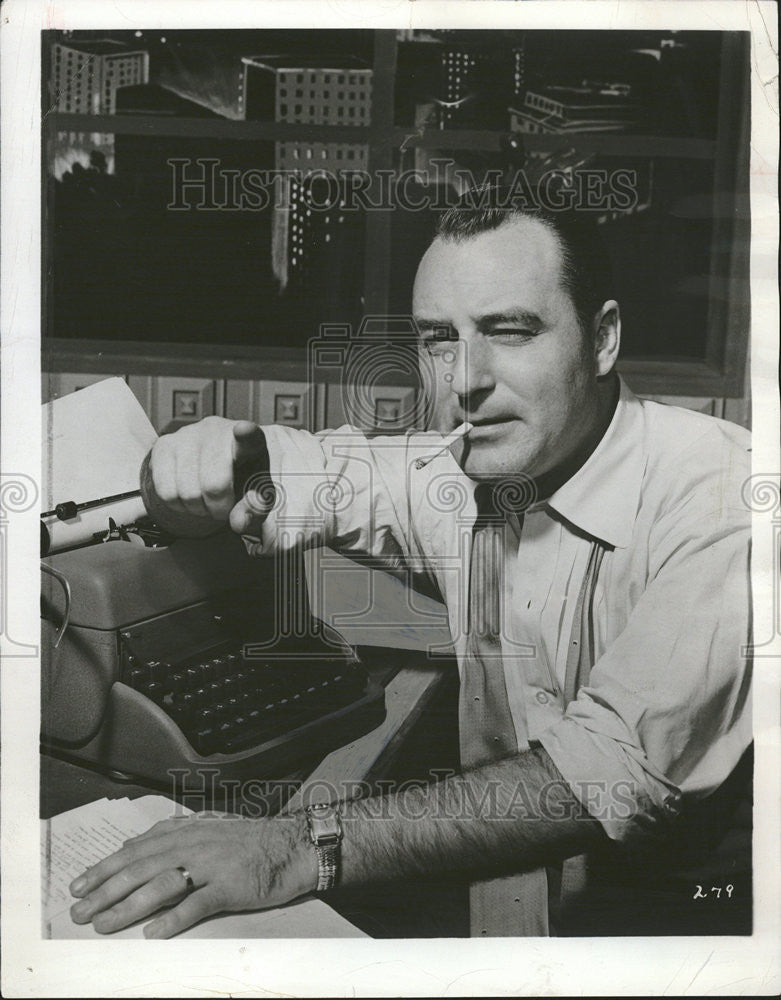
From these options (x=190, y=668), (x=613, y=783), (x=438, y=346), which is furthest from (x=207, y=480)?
(x=613, y=783)

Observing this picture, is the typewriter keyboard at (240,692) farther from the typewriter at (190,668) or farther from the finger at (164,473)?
the finger at (164,473)

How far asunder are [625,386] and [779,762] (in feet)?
2.30

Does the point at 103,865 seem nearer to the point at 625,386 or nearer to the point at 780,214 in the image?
the point at 625,386

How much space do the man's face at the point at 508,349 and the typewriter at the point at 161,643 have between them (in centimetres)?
40

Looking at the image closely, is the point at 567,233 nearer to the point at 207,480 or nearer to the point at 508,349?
the point at 508,349

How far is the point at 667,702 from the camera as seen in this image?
151 cm

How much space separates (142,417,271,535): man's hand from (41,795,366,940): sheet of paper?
0.47m

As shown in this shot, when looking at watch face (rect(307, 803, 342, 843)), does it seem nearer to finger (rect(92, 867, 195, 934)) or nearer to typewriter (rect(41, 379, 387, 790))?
typewriter (rect(41, 379, 387, 790))

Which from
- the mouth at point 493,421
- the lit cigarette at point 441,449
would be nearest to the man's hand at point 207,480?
the lit cigarette at point 441,449

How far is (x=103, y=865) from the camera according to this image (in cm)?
153

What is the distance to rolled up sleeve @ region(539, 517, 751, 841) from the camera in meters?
1.51

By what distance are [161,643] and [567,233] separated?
0.96 metres

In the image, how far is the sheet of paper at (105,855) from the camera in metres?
1.51

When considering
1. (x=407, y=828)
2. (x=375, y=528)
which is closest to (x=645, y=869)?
(x=407, y=828)
